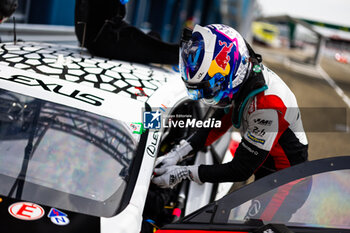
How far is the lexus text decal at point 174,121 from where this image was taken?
6.39ft

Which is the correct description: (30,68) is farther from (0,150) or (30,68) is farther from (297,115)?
(297,115)

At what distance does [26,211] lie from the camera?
1.59 m

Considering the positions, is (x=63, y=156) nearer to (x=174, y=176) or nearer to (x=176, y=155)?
(x=174, y=176)

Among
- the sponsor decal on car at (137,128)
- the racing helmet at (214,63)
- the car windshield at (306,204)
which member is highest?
the racing helmet at (214,63)

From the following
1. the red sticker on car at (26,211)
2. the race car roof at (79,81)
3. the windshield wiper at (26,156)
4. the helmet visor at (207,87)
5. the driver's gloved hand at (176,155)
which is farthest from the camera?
the driver's gloved hand at (176,155)

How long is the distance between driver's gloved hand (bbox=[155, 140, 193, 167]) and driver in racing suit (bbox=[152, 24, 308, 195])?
55mm

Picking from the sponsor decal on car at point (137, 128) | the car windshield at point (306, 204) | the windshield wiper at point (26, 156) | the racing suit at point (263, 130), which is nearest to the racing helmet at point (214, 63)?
the racing suit at point (263, 130)

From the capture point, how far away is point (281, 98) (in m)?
1.95

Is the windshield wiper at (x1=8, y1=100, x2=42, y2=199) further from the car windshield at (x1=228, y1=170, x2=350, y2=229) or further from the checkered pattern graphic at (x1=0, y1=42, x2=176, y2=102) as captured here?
the car windshield at (x1=228, y1=170, x2=350, y2=229)

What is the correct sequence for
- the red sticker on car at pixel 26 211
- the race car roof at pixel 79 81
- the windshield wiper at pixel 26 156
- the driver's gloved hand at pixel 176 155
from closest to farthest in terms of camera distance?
1. the red sticker on car at pixel 26 211
2. the windshield wiper at pixel 26 156
3. the race car roof at pixel 79 81
4. the driver's gloved hand at pixel 176 155

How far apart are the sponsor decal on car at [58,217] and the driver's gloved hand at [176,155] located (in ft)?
2.30

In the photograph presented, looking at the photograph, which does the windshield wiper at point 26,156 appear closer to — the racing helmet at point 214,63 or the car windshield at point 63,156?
the car windshield at point 63,156

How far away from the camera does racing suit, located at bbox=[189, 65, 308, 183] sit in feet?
6.18

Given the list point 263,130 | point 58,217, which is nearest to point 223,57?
point 263,130
